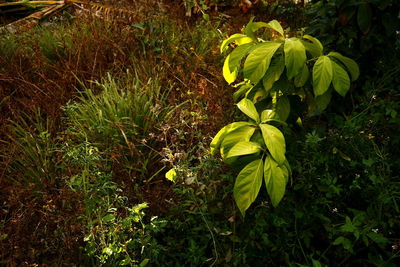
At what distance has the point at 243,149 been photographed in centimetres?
124

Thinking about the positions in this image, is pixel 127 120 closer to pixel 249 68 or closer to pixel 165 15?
pixel 249 68

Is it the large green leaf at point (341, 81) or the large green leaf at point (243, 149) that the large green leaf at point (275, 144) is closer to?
the large green leaf at point (243, 149)

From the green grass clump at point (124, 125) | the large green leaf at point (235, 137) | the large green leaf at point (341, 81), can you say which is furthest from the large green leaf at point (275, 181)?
the green grass clump at point (124, 125)

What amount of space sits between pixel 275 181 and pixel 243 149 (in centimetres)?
18

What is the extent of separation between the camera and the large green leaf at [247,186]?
1.22m

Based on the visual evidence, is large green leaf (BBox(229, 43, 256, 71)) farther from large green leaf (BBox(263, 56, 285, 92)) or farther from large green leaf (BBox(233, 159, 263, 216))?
large green leaf (BBox(233, 159, 263, 216))

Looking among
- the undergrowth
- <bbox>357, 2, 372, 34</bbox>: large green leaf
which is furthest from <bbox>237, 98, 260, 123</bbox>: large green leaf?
<bbox>357, 2, 372, 34</bbox>: large green leaf

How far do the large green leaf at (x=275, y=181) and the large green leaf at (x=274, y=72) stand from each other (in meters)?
0.43

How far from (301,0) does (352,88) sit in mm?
2769

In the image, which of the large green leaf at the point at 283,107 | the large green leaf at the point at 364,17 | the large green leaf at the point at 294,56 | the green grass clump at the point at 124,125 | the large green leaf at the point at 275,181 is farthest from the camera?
the green grass clump at the point at 124,125

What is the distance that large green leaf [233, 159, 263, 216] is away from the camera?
122 cm

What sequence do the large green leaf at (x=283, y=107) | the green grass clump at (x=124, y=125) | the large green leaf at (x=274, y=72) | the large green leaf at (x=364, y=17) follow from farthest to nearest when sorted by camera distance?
the green grass clump at (x=124, y=125) → the large green leaf at (x=364, y=17) → the large green leaf at (x=283, y=107) → the large green leaf at (x=274, y=72)

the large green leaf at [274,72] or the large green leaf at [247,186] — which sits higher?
the large green leaf at [274,72]

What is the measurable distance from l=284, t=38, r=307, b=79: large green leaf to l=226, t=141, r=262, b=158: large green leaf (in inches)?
14.9
